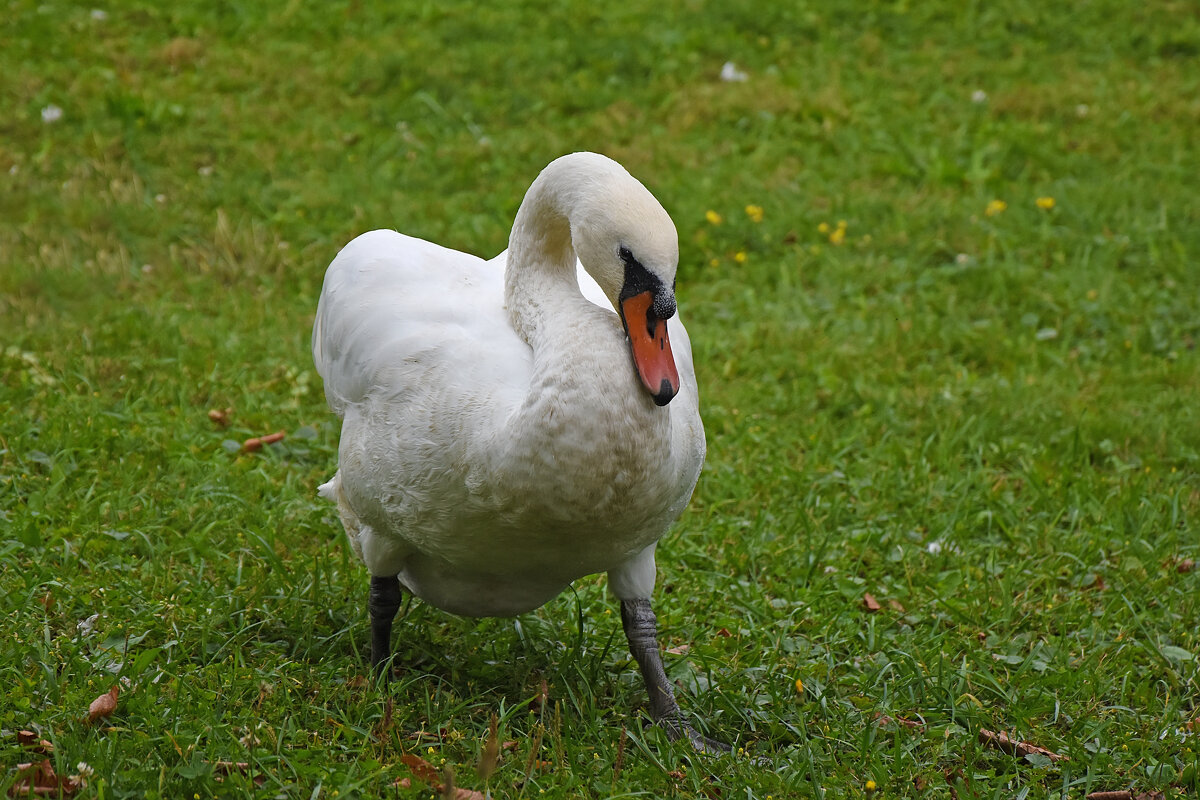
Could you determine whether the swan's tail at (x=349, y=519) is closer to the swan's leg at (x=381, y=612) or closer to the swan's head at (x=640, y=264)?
the swan's leg at (x=381, y=612)

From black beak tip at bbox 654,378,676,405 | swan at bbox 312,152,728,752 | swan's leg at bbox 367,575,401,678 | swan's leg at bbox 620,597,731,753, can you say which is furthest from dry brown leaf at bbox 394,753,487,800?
black beak tip at bbox 654,378,676,405

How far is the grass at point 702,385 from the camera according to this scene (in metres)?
3.10

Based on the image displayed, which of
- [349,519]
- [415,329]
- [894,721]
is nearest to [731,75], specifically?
[349,519]

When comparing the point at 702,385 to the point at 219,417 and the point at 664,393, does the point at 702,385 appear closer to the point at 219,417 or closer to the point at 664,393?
the point at 219,417

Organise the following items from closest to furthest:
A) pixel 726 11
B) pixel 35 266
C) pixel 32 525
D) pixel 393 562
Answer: pixel 393 562
pixel 32 525
pixel 35 266
pixel 726 11

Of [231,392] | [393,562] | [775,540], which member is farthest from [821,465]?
[231,392]

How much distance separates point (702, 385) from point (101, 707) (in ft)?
10.6

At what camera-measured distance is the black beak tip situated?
2.51m

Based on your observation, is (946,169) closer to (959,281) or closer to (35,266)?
(959,281)

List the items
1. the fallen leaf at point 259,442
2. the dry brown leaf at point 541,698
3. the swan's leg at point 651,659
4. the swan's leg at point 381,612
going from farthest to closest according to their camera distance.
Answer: the fallen leaf at point 259,442 < the swan's leg at point 381,612 < the swan's leg at point 651,659 < the dry brown leaf at point 541,698

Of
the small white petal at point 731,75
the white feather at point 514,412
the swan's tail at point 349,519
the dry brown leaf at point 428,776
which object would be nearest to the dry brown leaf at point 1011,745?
the white feather at point 514,412

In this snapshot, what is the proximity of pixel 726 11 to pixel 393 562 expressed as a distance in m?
7.26

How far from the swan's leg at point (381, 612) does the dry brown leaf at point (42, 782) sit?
3.02ft

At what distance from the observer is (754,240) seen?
6.93 m
